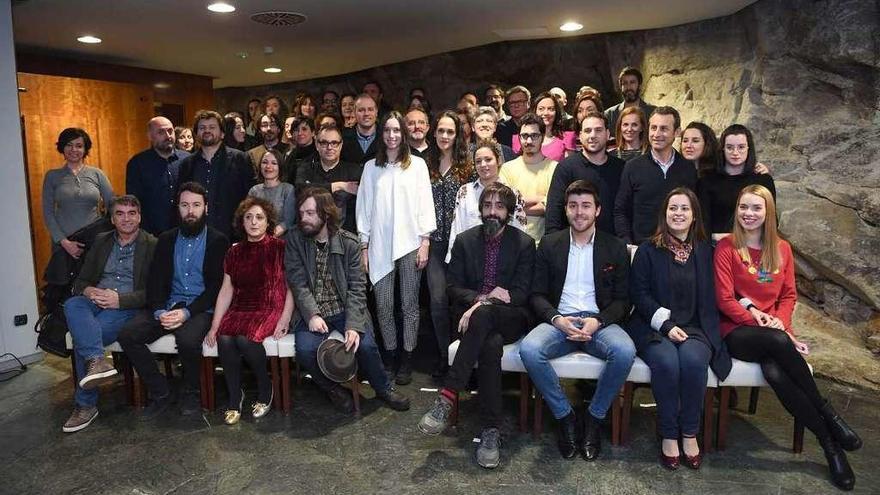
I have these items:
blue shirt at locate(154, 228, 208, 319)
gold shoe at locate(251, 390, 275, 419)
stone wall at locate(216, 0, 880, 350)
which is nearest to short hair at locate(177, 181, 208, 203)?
blue shirt at locate(154, 228, 208, 319)

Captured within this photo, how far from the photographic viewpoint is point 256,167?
14.8ft

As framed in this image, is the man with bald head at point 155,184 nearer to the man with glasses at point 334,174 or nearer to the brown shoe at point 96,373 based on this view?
the man with glasses at point 334,174

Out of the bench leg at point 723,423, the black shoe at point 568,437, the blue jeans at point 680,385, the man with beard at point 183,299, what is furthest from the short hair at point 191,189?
the bench leg at point 723,423

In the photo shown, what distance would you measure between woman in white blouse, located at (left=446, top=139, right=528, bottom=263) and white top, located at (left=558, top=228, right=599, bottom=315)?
0.42 m

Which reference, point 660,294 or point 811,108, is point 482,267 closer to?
point 660,294

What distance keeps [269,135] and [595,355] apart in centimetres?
296

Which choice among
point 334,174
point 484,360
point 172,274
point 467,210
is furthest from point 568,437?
point 172,274

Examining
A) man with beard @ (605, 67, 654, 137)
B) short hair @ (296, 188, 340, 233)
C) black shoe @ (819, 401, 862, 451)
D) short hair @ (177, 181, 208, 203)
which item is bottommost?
black shoe @ (819, 401, 862, 451)

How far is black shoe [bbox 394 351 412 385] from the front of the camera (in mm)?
3922

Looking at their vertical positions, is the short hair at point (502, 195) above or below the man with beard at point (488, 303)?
above

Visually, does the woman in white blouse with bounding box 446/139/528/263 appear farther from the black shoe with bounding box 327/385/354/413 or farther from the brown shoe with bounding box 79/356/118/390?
the brown shoe with bounding box 79/356/118/390

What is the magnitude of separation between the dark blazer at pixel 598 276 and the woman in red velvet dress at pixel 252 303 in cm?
138

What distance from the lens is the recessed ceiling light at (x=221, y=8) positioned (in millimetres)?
4520

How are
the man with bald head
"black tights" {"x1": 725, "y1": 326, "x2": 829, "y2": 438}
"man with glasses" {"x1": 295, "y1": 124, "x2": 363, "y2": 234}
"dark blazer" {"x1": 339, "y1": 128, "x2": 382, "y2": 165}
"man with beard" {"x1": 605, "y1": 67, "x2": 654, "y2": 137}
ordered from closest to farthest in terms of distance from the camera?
"black tights" {"x1": 725, "y1": 326, "x2": 829, "y2": 438} < "man with glasses" {"x1": 295, "y1": 124, "x2": 363, "y2": 234} < "dark blazer" {"x1": 339, "y1": 128, "x2": 382, "y2": 165} < the man with bald head < "man with beard" {"x1": 605, "y1": 67, "x2": 654, "y2": 137}
